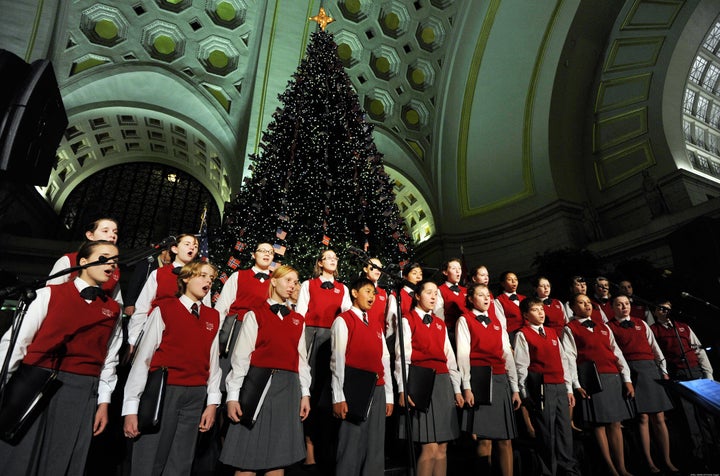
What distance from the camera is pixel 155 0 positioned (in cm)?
1123

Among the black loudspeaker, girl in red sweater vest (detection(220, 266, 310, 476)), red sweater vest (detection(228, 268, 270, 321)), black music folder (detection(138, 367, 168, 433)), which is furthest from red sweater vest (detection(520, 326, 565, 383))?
the black loudspeaker

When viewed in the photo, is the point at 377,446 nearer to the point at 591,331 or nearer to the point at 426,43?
the point at 591,331

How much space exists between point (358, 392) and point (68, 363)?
171 cm

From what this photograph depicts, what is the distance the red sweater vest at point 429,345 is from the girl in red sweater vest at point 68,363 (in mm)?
2130

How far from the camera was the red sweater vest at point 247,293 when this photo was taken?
3.75 m

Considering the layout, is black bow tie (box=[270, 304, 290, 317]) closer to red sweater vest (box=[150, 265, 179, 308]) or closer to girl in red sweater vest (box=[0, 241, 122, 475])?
girl in red sweater vest (box=[0, 241, 122, 475])

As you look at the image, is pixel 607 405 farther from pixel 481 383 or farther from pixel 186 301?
pixel 186 301

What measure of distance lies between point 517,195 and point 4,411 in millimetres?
12353

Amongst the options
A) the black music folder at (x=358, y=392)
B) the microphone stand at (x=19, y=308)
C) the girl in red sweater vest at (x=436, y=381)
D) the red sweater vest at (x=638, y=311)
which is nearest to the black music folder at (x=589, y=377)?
the girl in red sweater vest at (x=436, y=381)

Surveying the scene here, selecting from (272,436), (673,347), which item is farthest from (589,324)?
(272,436)

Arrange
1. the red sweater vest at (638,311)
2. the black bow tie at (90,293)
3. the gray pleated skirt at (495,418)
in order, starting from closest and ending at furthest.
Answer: the black bow tie at (90,293)
the gray pleated skirt at (495,418)
the red sweater vest at (638,311)

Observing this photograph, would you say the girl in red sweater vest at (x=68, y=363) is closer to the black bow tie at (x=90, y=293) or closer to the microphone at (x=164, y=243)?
the black bow tie at (x=90, y=293)

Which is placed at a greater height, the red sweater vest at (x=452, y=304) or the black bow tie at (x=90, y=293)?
the red sweater vest at (x=452, y=304)

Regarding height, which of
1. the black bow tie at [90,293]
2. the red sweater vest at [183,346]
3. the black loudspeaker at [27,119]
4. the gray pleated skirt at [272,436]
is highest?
the black loudspeaker at [27,119]
